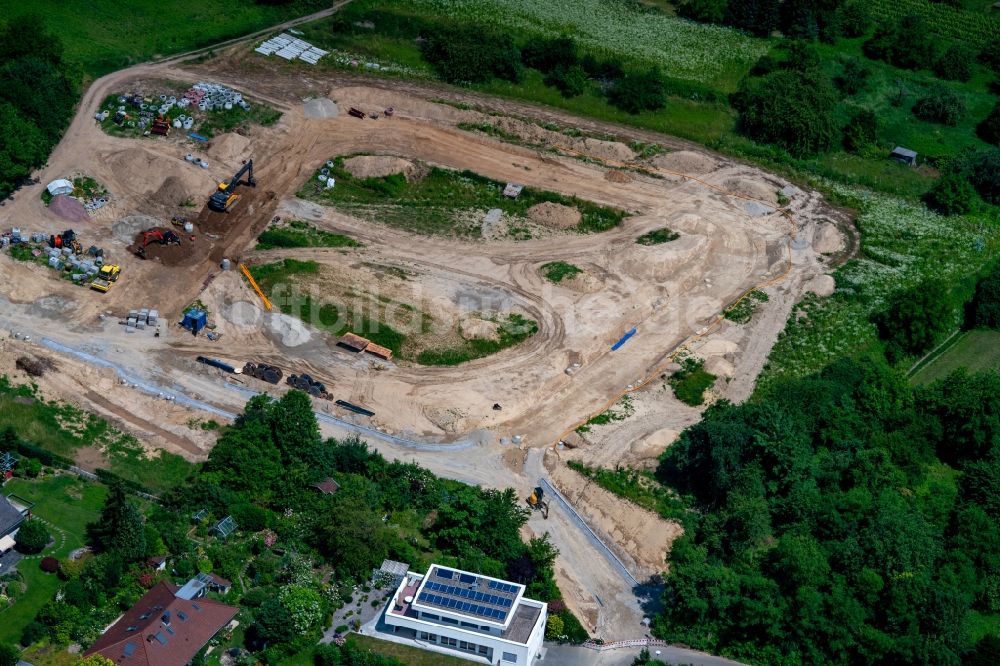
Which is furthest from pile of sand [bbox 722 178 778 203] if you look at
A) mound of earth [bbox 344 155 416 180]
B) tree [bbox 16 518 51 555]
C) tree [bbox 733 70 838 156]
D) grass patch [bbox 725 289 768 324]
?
tree [bbox 16 518 51 555]

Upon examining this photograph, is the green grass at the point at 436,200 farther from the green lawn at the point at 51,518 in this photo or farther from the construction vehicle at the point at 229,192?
the green lawn at the point at 51,518

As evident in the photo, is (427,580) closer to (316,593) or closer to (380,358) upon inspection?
(316,593)

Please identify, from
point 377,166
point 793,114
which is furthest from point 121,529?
point 793,114

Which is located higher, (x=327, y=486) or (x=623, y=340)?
(x=623, y=340)

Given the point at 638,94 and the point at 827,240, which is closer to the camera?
the point at 827,240

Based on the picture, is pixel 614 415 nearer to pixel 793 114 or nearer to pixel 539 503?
pixel 539 503
